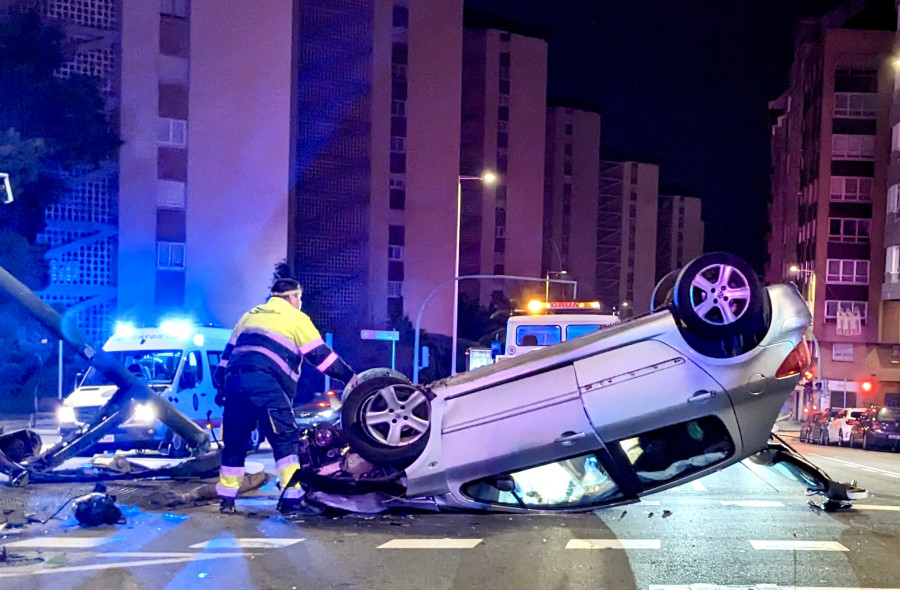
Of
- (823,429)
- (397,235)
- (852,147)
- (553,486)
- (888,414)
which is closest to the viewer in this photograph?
(553,486)

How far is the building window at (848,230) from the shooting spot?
5284cm

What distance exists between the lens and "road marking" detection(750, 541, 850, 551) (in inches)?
264

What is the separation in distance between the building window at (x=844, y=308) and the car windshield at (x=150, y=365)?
150 feet

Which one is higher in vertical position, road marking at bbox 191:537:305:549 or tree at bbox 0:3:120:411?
tree at bbox 0:3:120:411

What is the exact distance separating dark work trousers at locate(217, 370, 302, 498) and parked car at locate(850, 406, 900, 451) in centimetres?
2216

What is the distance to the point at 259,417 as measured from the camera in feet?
24.6

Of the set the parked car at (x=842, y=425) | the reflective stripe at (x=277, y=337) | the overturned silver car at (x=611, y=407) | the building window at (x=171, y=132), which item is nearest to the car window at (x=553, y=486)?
the overturned silver car at (x=611, y=407)

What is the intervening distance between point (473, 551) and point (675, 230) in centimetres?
10648

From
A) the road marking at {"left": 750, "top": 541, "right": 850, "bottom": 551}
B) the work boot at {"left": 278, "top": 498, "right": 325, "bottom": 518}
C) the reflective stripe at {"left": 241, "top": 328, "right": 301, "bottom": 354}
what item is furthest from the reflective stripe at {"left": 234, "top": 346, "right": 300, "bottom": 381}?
the road marking at {"left": 750, "top": 541, "right": 850, "bottom": 551}

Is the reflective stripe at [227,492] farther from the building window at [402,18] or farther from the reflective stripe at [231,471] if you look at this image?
the building window at [402,18]

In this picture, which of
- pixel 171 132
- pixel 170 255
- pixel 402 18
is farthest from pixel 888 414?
pixel 402 18

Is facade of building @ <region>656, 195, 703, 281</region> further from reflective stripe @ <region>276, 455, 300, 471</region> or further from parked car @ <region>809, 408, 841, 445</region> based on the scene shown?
reflective stripe @ <region>276, 455, 300, 471</region>

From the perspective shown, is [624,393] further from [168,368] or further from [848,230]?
[848,230]

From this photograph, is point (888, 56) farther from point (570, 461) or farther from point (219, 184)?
point (570, 461)
